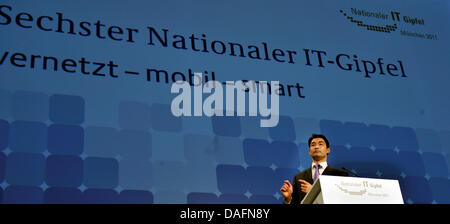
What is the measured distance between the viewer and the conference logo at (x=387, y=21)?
4.59 meters

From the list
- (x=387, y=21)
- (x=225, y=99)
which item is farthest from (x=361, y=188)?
(x=387, y=21)

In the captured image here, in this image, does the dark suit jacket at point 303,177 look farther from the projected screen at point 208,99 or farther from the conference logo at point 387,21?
the conference logo at point 387,21

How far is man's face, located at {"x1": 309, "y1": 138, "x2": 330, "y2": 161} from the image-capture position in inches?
144

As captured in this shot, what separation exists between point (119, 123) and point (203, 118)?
55 cm

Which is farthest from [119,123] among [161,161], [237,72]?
[237,72]

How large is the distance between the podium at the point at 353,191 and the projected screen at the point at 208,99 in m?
1.19

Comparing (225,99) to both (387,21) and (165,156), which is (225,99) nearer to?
(165,156)

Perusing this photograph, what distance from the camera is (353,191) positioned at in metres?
2.45

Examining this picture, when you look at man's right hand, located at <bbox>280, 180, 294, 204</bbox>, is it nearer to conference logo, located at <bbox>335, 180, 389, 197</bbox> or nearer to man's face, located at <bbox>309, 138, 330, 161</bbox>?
man's face, located at <bbox>309, 138, 330, 161</bbox>

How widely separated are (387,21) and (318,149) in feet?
5.20

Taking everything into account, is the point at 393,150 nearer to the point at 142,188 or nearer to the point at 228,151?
the point at 228,151

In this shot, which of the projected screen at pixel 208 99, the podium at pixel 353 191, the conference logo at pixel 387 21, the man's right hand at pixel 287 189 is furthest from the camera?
the conference logo at pixel 387 21

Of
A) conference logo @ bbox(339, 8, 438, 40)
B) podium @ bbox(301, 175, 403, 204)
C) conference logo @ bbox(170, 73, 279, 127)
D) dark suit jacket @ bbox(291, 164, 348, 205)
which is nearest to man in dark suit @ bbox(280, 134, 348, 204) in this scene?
dark suit jacket @ bbox(291, 164, 348, 205)

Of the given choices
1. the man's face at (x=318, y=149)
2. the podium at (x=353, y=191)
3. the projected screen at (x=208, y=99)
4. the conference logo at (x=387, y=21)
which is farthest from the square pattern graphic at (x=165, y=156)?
the podium at (x=353, y=191)
